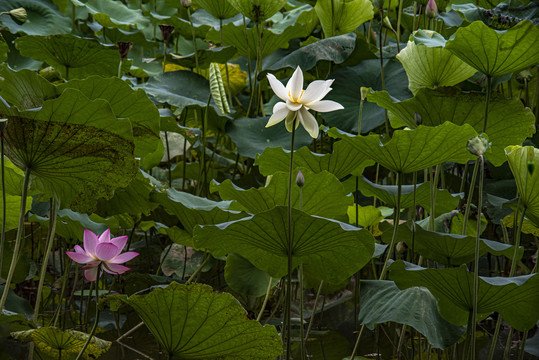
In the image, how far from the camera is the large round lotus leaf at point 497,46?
3.50ft

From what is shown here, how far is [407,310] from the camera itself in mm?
983

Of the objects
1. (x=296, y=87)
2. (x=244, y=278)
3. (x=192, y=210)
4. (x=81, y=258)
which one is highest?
(x=296, y=87)

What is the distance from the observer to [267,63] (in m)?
2.14

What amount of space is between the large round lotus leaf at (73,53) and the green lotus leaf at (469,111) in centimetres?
82

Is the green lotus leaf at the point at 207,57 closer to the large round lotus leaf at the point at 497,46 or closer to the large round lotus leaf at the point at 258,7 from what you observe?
the large round lotus leaf at the point at 258,7

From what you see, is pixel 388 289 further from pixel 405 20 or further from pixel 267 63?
pixel 405 20

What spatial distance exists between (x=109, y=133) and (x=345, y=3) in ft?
3.72

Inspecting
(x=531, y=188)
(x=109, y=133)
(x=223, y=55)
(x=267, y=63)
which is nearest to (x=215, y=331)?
(x=109, y=133)

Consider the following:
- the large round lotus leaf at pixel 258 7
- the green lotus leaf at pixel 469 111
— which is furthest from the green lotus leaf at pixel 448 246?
the large round lotus leaf at pixel 258 7

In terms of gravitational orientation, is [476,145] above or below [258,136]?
Answer: above

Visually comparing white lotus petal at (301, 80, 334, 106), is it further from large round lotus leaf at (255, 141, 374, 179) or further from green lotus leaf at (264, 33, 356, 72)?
green lotus leaf at (264, 33, 356, 72)

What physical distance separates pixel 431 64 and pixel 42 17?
1.81 metres

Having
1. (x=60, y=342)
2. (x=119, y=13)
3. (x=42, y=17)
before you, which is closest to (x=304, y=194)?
(x=60, y=342)

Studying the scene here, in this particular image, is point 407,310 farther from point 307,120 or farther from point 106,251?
point 106,251
